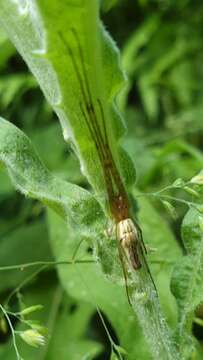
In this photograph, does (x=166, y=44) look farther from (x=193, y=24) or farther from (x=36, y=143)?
(x=36, y=143)

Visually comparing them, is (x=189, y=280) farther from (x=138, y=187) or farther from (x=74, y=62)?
(x=138, y=187)

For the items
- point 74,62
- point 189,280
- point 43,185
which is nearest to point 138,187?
point 189,280

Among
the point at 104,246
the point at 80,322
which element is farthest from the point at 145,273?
the point at 80,322

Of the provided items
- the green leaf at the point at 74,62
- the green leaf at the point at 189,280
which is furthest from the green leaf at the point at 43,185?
the green leaf at the point at 189,280

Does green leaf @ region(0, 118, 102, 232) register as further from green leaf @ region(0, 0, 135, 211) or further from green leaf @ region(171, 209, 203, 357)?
green leaf @ region(171, 209, 203, 357)

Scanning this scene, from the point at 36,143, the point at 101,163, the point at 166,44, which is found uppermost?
the point at 101,163

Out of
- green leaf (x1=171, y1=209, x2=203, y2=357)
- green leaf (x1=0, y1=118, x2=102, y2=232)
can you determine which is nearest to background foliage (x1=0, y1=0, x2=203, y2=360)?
green leaf (x1=171, y1=209, x2=203, y2=357)

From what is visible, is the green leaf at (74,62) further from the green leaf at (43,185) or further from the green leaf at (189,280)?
the green leaf at (189,280)
